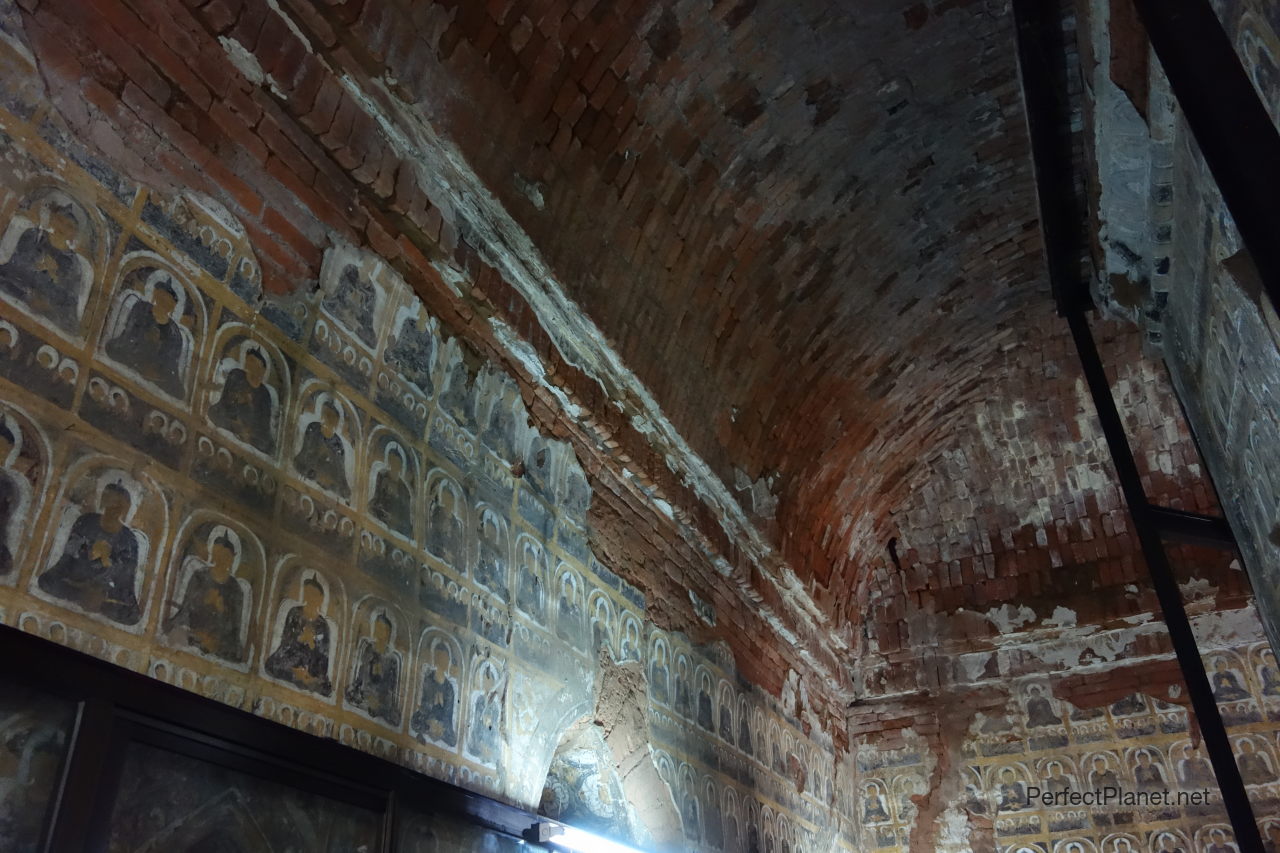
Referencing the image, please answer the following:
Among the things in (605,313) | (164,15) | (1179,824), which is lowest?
(1179,824)

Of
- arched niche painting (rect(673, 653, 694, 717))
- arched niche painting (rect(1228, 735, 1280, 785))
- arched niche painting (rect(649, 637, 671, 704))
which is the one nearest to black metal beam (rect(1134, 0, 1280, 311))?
arched niche painting (rect(649, 637, 671, 704))

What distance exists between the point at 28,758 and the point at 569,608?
2360 millimetres

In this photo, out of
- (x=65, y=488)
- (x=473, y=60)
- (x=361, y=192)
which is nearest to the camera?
(x=65, y=488)

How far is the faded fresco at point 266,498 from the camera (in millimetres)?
2145

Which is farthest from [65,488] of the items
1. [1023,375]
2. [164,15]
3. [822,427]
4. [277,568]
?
[1023,375]

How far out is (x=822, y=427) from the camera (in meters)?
6.77

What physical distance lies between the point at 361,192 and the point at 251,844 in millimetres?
2060

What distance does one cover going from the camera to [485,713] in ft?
10.9

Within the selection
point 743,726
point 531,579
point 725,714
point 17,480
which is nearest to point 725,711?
point 725,714

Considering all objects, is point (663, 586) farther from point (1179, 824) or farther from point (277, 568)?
point (1179, 824)

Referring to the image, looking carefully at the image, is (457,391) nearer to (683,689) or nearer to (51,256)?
(51,256)

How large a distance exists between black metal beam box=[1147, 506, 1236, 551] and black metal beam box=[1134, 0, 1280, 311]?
287cm

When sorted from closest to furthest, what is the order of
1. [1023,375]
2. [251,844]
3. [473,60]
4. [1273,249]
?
[1273,249]
[251,844]
[473,60]
[1023,375]

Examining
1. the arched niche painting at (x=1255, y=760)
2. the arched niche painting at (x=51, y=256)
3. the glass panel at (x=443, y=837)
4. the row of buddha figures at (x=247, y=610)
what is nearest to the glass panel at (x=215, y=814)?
the glass panel at (x=443, y=837)
